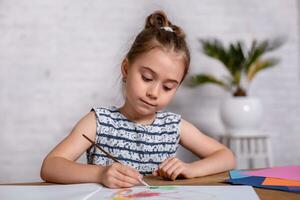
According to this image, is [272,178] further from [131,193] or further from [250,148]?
[250,148]

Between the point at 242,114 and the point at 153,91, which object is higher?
the point at 153,91

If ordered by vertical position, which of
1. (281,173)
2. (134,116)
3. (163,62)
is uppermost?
(163,62)

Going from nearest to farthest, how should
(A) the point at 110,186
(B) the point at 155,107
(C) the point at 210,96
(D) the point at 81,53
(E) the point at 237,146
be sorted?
(A) the point at 110,186, (B) the point at 155,107, (E) the point at 237,146, (D) the point at 81,53, (C) the point at 210,96

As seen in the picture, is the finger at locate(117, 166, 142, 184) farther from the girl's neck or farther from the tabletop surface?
the girl's neck

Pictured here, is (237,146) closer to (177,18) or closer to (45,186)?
(177,18)

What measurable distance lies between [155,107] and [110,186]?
37cm

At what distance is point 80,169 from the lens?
89cm

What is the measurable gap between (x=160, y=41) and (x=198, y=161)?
33 centimetres

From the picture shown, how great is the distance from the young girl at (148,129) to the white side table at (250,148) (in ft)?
4.28

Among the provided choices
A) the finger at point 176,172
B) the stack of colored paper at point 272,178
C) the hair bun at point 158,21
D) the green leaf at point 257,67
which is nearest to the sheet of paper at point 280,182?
the stack of colored paper at point 272,178

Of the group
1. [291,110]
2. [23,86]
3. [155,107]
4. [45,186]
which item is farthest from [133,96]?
[291,110]

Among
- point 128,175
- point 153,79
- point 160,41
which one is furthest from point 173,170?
point 160,41

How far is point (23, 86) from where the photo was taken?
8.77ft

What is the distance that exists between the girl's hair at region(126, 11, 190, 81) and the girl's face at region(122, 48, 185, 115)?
0.02 m
